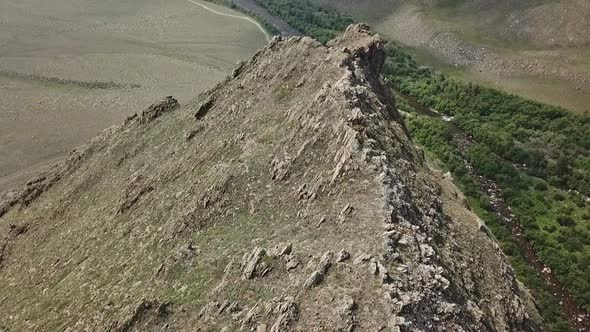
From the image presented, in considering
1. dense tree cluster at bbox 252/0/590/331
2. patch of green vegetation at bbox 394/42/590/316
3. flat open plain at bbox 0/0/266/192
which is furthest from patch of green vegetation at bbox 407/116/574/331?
flat open plain at bbox 0/0/266/192

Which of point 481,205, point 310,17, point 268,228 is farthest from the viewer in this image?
point 310,17

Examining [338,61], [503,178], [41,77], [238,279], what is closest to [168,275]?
[238,279]

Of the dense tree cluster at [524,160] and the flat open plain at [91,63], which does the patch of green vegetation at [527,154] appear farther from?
the flat open plain at [91,63]

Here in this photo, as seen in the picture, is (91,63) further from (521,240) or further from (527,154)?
(521,240)

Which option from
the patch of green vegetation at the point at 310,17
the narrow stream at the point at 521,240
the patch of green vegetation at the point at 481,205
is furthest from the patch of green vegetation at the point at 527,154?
the patch of green vegetation at the point at 310,17

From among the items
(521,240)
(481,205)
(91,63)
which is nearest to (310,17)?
(91,63)

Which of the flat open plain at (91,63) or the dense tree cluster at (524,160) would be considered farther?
the flat open plain at (91,63)

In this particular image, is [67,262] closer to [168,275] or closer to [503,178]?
[168,275]
